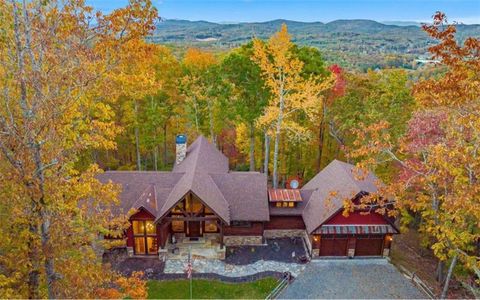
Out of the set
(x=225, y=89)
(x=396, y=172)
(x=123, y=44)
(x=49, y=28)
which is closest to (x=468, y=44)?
(x=123, y=44)

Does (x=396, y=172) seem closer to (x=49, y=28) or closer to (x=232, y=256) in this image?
(x=232, y=256)

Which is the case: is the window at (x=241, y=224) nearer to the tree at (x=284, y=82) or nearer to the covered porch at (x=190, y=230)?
the covered porch at (x=190, y=230)

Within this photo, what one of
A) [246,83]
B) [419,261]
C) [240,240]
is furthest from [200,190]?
[419,261]

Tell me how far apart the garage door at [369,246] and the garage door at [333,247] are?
0.78 meters

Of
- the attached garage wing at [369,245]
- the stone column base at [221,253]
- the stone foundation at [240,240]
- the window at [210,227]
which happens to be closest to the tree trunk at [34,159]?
the stone column base at [221,253]

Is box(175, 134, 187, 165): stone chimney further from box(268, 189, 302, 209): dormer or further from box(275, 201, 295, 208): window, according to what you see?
box(275, 201, 295, 208): window

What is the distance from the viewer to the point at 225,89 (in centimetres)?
2908

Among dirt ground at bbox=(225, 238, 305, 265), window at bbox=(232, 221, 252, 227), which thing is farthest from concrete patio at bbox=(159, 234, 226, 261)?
window at bbox=(232, 221, 252, 227)

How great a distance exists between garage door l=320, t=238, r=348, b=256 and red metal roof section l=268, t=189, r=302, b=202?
10.3ft

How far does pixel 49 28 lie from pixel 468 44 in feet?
38.4

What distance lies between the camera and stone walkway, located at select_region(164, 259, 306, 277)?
63.8 ft

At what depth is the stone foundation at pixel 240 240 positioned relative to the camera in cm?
2214

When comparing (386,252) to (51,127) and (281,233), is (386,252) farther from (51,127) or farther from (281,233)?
(51,127)

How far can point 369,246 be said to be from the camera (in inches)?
829
